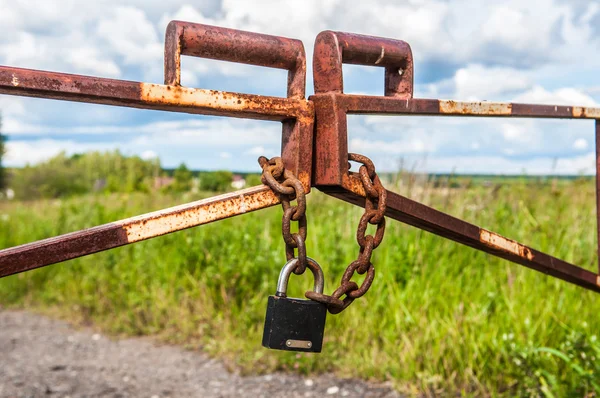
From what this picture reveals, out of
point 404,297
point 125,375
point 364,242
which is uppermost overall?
point 364,242

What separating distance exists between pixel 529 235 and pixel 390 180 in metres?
1.07

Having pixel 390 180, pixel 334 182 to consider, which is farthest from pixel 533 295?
pixel 334 182

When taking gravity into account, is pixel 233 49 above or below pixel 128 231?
above

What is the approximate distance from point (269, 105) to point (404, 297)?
2260 mm

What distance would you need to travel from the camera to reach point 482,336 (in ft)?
9.34

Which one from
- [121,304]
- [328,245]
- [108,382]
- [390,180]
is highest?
[390,180]

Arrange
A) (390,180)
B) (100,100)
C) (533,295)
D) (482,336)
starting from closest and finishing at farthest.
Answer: (100,100) < (482,336) < (533,295) < (390,180)

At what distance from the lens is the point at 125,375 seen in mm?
3703

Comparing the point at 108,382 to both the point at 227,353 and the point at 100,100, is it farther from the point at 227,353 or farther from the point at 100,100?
the point at 100,100

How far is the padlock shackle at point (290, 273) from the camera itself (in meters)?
1.17

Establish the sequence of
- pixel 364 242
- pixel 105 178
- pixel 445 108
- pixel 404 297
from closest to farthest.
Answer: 1. pixel 364 242
2. pixel 445 108
3. pixel 404 297
4. pixel 105 178

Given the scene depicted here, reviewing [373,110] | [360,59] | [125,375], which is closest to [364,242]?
[373,110]

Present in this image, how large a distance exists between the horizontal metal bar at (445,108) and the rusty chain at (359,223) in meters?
0.11

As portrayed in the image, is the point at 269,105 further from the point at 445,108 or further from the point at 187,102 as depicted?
the point at 445,108
